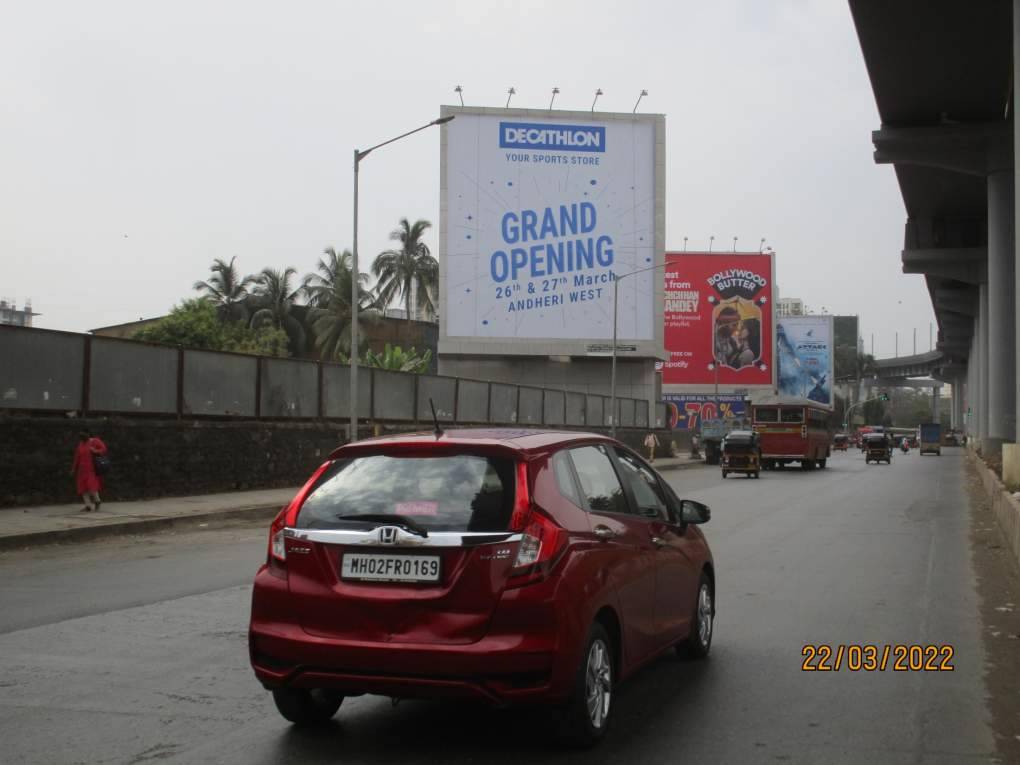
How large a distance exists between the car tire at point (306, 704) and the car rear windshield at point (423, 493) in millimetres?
901

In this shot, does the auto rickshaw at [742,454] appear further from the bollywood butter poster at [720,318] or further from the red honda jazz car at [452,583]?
the bollywood butter poster at [720,318]

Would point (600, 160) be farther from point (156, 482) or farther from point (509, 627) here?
point (509, 627)

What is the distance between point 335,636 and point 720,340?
292 ft

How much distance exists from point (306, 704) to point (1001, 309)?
33.6 m

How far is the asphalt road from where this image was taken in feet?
17.8

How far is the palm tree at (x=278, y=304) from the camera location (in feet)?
251

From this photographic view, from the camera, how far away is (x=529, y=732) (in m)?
5.67

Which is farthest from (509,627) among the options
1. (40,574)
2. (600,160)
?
(600,160)

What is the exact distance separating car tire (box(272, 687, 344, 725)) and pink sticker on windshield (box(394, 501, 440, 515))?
1053mm

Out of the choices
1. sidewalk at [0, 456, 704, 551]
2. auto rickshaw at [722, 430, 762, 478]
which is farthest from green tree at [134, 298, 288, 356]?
sidewalk at [0, 456, 704, 551]

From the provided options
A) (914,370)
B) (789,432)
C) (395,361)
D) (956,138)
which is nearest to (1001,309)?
(956,138)

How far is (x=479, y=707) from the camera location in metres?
6.18

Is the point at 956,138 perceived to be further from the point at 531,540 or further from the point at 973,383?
the point at 973,383
